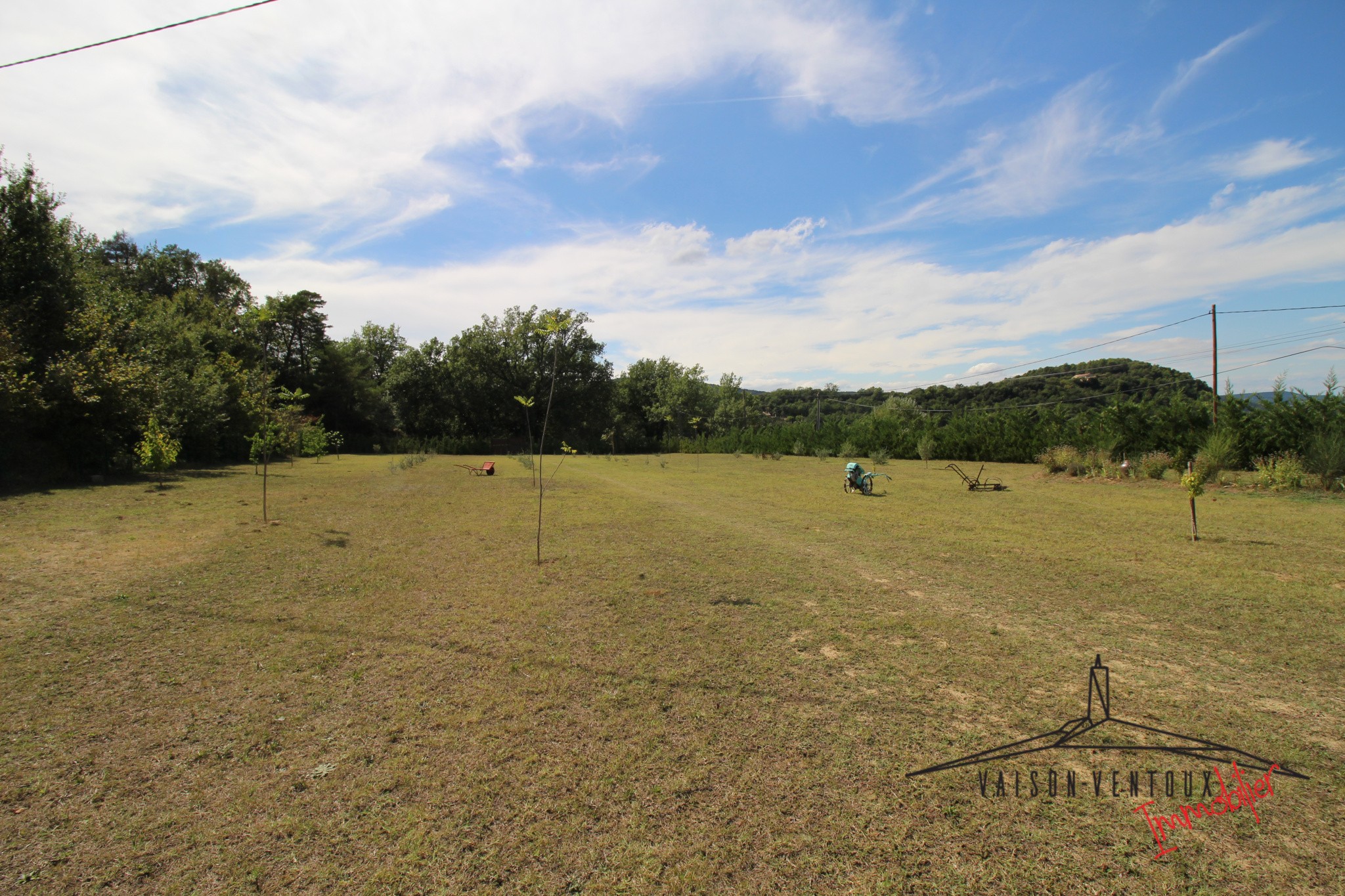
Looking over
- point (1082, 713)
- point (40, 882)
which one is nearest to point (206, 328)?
point (40, 882)

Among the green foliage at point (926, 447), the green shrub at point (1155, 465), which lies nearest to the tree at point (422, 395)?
the green foliage at point (926, 447)

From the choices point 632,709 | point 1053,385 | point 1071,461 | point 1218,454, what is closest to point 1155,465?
point 1218,454

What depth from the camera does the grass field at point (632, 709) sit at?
2355 mm

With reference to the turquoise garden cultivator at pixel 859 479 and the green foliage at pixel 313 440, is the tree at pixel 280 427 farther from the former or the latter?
the turquoise garden cultivator at pixel 859 479

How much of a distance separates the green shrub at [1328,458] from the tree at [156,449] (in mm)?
27171

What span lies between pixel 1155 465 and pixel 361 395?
151ft

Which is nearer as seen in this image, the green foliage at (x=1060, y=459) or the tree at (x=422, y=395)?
the green foliage at (x=1060, y=459)

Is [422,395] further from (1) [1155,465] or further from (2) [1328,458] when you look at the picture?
(2) [1328,458]

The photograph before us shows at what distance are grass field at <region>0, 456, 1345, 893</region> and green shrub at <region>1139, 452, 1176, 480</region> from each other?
32.2 ft

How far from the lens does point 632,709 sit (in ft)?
11.8

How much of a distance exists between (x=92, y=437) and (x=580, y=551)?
48.0ft

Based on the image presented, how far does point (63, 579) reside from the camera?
19.4 ft

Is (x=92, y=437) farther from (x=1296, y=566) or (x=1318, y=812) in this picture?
(x=1296, y=566)

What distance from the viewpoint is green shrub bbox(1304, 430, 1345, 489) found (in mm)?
13445
